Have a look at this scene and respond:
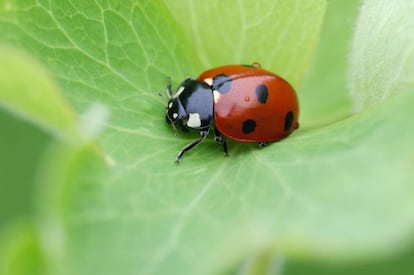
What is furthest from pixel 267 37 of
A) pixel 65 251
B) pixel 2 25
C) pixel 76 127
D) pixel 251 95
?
pixel 65 251

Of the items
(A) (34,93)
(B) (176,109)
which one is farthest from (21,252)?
(B) (176,109)

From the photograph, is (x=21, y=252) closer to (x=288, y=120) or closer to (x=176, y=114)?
(x=176, y=114)

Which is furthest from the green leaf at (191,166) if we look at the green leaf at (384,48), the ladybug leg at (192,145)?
the green leaf at (384,48)

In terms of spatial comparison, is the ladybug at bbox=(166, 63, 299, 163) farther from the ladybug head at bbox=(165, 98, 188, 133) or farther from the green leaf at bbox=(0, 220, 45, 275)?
the green leaf at bbox=(0, 220, 45, 275)

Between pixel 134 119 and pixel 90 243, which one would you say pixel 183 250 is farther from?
pixel 134 119

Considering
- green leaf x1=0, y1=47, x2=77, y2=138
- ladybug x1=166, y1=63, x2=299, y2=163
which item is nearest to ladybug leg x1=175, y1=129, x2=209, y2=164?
ladybug x1=166, y1=63, x2=299, y2=163
